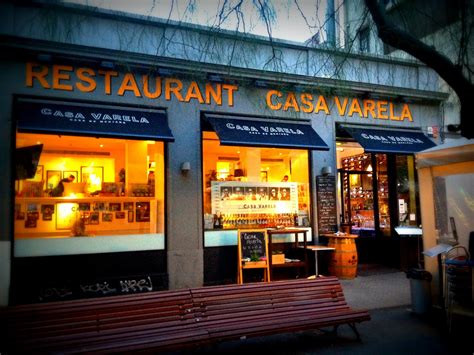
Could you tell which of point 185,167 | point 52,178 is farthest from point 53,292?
point 185,167

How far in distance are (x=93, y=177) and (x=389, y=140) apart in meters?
7.38

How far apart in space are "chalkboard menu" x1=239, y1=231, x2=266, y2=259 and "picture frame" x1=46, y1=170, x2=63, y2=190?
157 inches

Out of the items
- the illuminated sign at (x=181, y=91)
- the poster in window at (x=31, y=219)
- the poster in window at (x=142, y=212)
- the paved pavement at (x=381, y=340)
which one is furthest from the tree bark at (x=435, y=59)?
the poster in window at (x=31, y=219)

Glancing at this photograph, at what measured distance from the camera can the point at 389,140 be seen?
10938mm

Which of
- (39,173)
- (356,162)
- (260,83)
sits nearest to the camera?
(39,173)

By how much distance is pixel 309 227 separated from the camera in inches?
411

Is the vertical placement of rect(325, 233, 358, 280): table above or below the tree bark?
below

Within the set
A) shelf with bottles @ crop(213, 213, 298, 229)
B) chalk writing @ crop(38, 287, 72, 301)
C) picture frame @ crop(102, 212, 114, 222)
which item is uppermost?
picture frame @ crop(102, 212, 114, 222)

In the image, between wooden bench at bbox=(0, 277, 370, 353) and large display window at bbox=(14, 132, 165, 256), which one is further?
large display window at bbox=(14, 132, 165, 256)

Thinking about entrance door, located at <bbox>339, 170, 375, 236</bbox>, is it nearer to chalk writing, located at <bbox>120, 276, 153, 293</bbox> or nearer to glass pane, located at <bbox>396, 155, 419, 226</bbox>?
glass pane, located at <bbox>396, 155, 419, 226</bbox>

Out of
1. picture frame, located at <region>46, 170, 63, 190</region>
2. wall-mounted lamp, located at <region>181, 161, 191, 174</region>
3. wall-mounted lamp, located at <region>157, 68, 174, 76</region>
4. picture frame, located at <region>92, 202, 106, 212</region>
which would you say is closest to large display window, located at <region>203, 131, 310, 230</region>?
wall-mounted lamp, located at <region>181, 161, 191, 174</region>

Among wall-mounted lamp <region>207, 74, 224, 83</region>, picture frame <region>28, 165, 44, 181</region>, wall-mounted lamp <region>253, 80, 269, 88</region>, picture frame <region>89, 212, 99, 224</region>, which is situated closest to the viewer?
picture frame <region>28, 165, 44, 181</region>

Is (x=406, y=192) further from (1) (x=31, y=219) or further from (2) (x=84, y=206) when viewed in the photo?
(1) (x=31, y=219)

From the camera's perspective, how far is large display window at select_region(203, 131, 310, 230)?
31.9 ft
